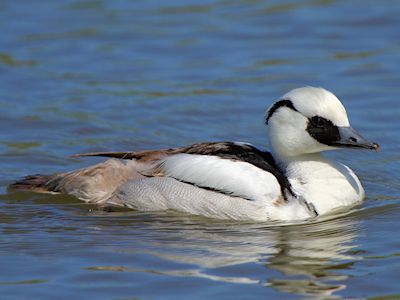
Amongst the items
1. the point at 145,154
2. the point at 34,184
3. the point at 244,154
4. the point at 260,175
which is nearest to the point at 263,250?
the point at 260,175

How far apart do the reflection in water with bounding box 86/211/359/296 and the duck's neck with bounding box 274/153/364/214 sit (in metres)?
0.26

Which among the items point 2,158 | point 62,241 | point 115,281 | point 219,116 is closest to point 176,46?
point 219,116

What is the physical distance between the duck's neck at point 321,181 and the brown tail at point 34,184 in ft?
8.63

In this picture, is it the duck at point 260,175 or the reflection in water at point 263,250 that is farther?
the duck at point 260,175

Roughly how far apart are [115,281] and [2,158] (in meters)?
4.77

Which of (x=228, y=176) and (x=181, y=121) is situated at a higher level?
(x=181, y=121)

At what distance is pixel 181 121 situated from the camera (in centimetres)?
1609

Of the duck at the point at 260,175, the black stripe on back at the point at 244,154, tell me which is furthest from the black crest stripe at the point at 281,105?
the black stripe on back at the point at 244,154

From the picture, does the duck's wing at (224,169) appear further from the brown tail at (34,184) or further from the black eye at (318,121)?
the brown tail at (34,184)

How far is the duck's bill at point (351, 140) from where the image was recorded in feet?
40.0

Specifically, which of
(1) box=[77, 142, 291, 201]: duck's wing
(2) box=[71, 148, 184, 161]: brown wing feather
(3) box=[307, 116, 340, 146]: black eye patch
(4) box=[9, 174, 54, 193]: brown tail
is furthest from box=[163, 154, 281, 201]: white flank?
(4) box=[9, 174, 54, 193]: brown tail

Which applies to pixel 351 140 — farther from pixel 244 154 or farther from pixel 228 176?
pixel 228 176

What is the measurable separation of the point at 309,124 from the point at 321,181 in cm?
63

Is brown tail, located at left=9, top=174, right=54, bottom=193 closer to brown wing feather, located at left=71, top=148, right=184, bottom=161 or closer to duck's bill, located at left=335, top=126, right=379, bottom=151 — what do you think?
brown wing feather, located at left=71, top=148, right=184, bottom=161
